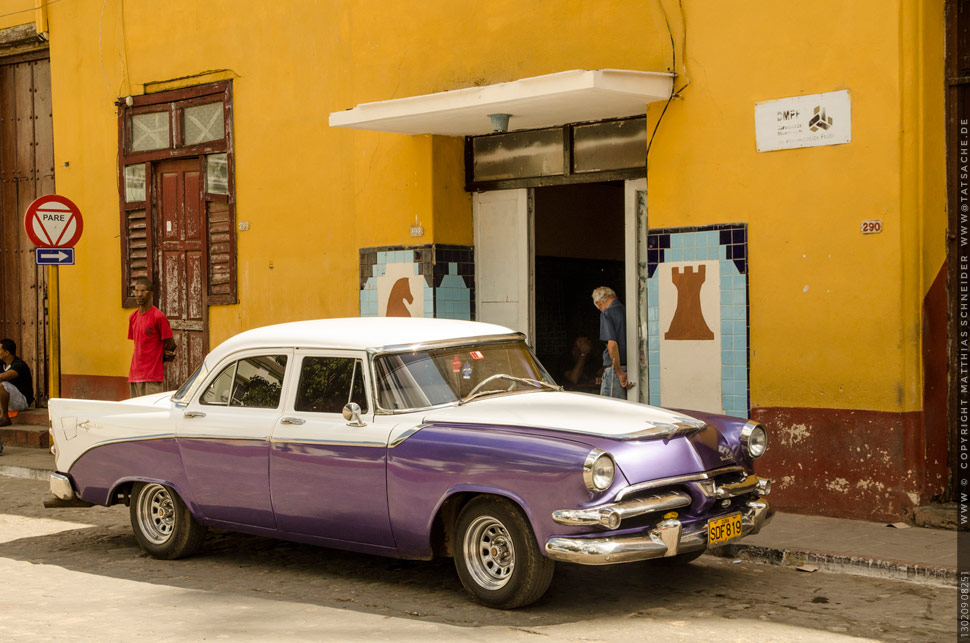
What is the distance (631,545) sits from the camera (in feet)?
18.7

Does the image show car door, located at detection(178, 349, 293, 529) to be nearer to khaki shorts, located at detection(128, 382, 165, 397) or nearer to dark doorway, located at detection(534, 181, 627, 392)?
khaki shorts, located at detection(128, 382, 165, 397)

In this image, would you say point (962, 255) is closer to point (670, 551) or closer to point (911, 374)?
point (911, 374)

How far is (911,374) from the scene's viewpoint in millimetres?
8203

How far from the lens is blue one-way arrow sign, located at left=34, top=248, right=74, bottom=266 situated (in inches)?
501

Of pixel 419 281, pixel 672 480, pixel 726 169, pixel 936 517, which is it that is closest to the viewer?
pixel 672 480

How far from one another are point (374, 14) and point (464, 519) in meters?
6.94

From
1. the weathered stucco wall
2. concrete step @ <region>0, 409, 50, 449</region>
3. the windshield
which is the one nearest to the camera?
the windshield

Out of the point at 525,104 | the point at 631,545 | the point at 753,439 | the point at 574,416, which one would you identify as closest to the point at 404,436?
the point at 574,416

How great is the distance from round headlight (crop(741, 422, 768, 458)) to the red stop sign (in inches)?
357

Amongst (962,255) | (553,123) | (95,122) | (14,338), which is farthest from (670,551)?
(14,338)

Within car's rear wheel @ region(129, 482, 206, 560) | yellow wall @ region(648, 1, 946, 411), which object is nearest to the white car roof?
car's rear wheel @ region(129, 482, 206, 560)

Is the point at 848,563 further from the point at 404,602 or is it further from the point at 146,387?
the point at 146,387

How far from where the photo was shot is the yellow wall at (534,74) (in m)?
8.31

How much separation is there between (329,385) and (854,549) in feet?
11.4
